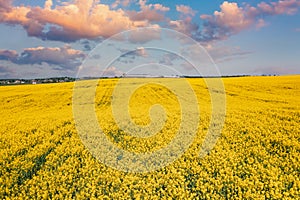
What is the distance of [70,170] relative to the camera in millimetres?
8641

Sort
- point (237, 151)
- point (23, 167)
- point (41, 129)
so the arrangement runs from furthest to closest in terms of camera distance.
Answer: point (41, 129)
point (237, 151)
point (23, 167)

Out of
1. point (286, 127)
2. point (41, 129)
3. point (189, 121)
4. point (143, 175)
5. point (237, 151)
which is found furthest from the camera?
point (189, 121)

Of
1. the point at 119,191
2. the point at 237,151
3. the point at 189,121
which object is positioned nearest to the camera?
the point at 119,191

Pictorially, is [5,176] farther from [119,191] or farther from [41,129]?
[41,129]

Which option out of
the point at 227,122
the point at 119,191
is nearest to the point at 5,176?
the point at 119,191

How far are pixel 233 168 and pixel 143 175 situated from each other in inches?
112

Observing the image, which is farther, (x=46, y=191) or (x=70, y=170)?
(x=70, y=170)

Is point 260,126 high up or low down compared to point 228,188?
up

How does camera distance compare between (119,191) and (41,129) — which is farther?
(41,129)

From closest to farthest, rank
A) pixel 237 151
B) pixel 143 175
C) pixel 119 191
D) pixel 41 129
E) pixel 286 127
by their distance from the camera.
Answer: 1. pixel 119 191
2. pixel 143 175
3. pixel 237 151
4. pixel 286 127
5. pixel 41 129

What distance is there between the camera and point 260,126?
42.0 feet

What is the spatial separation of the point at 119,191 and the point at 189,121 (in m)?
8.24

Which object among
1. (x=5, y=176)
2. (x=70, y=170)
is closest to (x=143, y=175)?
(x=70, y=170)

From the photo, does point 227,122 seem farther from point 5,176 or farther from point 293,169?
point 5,176
